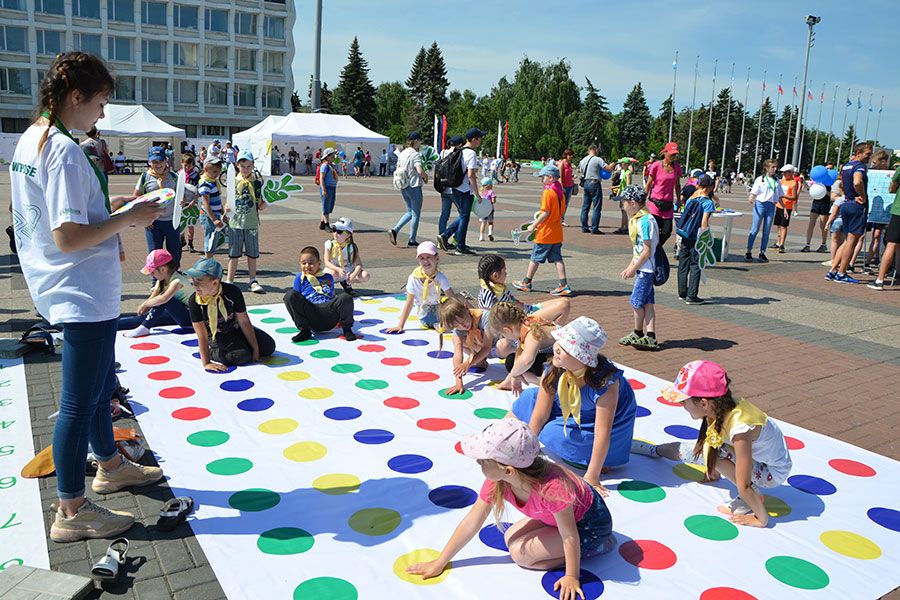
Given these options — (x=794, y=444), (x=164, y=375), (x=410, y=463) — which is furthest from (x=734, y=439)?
(x=164, y=375)

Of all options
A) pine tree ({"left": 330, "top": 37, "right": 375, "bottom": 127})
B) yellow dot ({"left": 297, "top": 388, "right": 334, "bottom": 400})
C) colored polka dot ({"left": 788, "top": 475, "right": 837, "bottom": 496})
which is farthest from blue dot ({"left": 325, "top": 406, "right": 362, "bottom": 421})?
pine tree ({"left": 330, "top": 37, "right": 375, "bottom": 127})

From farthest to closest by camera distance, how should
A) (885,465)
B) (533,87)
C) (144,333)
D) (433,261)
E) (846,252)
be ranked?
1. (533,87)
2. (846,252)
3. (144,333)
4. (433,261)
5. (885,465)

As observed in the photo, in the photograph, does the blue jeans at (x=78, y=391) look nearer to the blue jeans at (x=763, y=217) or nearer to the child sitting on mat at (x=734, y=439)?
the child sitting on mat at (x=734, y=439)

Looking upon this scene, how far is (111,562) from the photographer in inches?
111

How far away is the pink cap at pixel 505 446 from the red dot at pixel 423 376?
2.86 metres

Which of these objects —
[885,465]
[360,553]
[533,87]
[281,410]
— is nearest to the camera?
[360,553]

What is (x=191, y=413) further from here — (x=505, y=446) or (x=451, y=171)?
(x=451, y=171)

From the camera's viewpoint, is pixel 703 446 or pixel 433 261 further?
pixel 433 261

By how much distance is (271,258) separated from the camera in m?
10.8

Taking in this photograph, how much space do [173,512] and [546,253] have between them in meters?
6.16

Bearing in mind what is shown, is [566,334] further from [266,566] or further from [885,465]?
[885,465]

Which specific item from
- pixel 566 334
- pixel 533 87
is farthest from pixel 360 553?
pixel 533 87

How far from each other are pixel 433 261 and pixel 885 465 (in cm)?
360

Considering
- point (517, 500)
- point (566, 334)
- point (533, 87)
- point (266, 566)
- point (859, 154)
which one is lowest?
point (266, 566)
